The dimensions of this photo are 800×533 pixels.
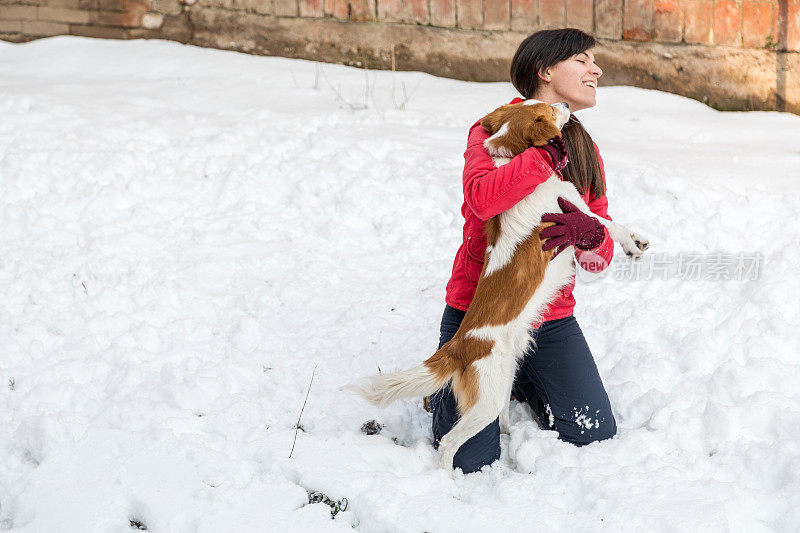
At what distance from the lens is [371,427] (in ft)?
8.82

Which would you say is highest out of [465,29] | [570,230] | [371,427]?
[465,29]

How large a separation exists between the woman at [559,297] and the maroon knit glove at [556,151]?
19cm

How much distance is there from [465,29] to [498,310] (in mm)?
3816

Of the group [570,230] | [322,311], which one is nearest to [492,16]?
Result: [322,311]

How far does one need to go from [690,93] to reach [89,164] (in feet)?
13.8

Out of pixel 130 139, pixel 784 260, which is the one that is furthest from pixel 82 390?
pixel 784 260

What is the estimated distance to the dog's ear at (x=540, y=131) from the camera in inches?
87.2

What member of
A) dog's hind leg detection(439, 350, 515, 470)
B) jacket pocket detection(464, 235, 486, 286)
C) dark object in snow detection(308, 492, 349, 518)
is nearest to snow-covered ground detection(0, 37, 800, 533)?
dark object in snow detection(308, 492, 349, 518)

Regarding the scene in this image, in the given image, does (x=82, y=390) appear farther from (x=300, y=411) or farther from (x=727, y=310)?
(x=727, y=310)

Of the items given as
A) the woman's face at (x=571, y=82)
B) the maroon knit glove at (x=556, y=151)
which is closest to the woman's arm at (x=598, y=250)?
the woman's face at (x=571, y=82)

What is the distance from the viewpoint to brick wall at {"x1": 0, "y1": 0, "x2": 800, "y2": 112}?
5387 millimetres

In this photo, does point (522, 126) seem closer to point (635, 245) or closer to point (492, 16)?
point (635, 245)

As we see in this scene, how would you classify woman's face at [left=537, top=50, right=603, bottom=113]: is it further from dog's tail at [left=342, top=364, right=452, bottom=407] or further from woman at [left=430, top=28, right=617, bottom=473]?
dog's tail at [left=342, top=364, right=452, bottom=407]

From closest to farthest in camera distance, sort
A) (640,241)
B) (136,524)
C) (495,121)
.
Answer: (136,524) < (495,121) < (640,241)
